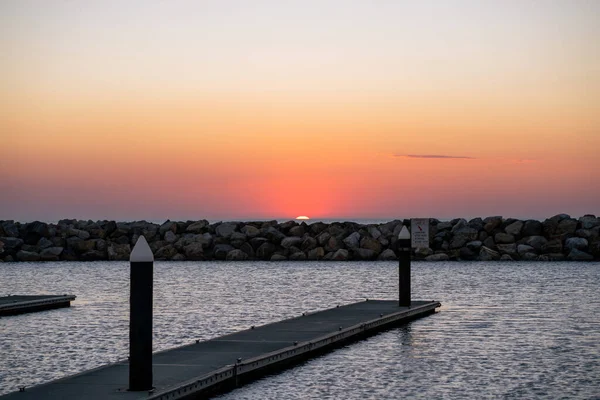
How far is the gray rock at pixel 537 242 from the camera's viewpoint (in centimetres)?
6040

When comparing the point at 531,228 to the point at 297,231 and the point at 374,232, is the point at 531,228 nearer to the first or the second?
the point at 374,232

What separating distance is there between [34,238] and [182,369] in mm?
52460

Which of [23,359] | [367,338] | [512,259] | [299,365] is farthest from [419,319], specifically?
A: [512,259]

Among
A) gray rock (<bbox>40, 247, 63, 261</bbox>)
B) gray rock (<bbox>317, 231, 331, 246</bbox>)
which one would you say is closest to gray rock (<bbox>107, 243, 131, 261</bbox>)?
gray rock (<bbox>40, 247, 63, 261</bbox>)

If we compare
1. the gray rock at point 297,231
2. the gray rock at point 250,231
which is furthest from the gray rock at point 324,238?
the gray rock at point 250,231

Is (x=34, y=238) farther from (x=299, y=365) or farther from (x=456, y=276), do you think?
(x=299, y=365)

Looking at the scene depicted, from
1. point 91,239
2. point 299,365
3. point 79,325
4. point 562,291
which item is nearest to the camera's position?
point 299,365

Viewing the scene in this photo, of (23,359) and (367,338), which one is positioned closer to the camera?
(23,359)

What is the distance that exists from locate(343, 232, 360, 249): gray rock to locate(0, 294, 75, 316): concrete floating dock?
106 feet

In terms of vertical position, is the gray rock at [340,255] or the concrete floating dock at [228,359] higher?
the gray rock at [340,255]

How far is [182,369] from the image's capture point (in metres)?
15.5

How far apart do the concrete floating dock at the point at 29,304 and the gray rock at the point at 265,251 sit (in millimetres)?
31309

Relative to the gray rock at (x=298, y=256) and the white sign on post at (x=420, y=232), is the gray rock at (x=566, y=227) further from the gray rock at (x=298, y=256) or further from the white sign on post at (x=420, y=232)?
the white sign on post at (x=420, y=232)

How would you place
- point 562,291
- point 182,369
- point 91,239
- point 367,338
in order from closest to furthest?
point 182,369
point 367,338
point 562,291
point 91,239
